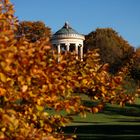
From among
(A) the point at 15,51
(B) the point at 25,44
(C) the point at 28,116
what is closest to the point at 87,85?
(C) the point at 28,116

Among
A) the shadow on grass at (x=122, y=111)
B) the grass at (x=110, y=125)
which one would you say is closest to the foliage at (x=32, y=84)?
the grass at (x=110, y=125)

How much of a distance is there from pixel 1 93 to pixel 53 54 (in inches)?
68.4

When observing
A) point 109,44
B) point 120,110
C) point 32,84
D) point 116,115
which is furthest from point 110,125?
point 109,44

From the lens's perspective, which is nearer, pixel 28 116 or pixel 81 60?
pixel 28 116

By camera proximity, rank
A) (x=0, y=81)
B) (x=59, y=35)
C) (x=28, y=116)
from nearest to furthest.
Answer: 1. (x=0, y=81)
2. (x=28, y=116)
3. (x=59, y=35)

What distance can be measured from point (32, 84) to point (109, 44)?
10992cm

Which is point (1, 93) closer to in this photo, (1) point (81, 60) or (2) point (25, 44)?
(2) point (25, 44)

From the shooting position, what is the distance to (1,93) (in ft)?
17.5

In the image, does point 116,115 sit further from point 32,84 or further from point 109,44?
point 109,44

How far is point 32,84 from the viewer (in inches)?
237

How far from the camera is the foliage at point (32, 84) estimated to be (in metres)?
5.39

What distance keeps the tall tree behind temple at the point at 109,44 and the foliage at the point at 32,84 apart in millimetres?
89257

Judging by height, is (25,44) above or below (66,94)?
above

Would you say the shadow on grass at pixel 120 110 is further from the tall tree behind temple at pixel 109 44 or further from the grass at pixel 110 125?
the tall tree behind temple at pixel 109 44
